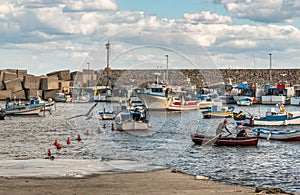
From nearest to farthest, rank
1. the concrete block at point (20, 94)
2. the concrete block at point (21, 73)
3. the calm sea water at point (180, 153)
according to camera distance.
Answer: the calm sea water at point (180, 153) < the concrete block at point (20, 94) < the concrete block at point (21, 73)

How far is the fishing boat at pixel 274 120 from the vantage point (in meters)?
56.6

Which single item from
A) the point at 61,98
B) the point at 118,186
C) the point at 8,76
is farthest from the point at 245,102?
the point at 118,186

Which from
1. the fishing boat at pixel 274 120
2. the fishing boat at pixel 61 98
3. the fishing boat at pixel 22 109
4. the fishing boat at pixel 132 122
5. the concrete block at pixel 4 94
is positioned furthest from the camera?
the concrete block at pixel 4 94

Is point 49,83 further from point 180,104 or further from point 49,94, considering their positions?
point 180,104

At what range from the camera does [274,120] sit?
2277 inches

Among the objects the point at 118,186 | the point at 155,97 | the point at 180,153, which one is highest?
the point at 155,97

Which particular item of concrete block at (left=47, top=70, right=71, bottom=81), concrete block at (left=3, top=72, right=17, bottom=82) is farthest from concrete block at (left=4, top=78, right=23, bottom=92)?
concrete block at (left=47, top=70, right=71, bottom=81)

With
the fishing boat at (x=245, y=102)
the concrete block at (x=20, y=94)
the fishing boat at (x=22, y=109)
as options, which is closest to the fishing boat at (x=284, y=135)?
the fishing boat at (x=22, y=109)

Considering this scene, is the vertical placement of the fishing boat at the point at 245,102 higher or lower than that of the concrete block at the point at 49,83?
lower

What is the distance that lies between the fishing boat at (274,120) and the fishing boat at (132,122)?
12.7 metres

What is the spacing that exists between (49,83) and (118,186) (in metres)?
125

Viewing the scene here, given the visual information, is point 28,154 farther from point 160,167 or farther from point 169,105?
point 169,105

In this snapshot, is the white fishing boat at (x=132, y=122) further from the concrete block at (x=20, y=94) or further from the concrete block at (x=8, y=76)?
the concrete block at (x=8, y=76)

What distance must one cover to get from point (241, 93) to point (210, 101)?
830 inches
